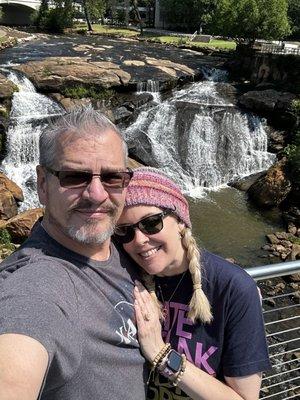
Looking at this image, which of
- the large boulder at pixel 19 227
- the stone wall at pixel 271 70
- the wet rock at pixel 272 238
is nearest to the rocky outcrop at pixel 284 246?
the wet rock at pixel 272 238

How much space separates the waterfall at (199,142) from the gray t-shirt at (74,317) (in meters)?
14.5

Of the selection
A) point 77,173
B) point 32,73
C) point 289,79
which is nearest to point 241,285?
point 77,173

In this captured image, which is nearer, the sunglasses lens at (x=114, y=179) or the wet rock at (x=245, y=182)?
the sunglasses lens at (x=114, y=179)

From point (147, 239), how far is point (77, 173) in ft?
1.71

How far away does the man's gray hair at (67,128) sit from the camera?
1.91 meters

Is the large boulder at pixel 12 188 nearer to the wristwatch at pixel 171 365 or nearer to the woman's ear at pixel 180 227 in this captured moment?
the woman's ear at pixel 180 227

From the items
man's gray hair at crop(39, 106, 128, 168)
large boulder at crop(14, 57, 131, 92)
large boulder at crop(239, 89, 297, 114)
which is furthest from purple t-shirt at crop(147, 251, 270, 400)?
large boulder at crop(239, 89, 297, 114)

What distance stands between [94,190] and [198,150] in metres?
16.6

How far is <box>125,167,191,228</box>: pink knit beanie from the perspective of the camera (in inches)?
86.7

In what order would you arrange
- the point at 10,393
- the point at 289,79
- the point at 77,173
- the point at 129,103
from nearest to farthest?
the point at 10,393
the point at 77,173
the point at 129,103
the point at 289,79

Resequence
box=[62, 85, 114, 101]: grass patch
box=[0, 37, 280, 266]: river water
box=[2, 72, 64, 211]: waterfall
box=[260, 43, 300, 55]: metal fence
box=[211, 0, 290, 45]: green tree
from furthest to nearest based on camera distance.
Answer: box=[211, 0, 290, 45]: green tree
box=[260, 43, 300, 55]: metal fence
box=[62, 85, 114, 101]: grass patch
box=[2, 72, 64, 211]: waterfall
box=[0, 37, 280, 266]: river water

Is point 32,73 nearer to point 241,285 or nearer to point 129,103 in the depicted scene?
point 129,103

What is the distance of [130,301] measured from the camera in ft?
6.72

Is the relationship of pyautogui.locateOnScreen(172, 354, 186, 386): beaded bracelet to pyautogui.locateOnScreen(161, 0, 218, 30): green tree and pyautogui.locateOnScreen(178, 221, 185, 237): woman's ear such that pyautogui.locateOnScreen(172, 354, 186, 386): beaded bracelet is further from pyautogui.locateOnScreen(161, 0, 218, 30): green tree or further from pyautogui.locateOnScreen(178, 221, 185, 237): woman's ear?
pyautogui.locateOnScreen(161, 0, 218, 30): green tree
